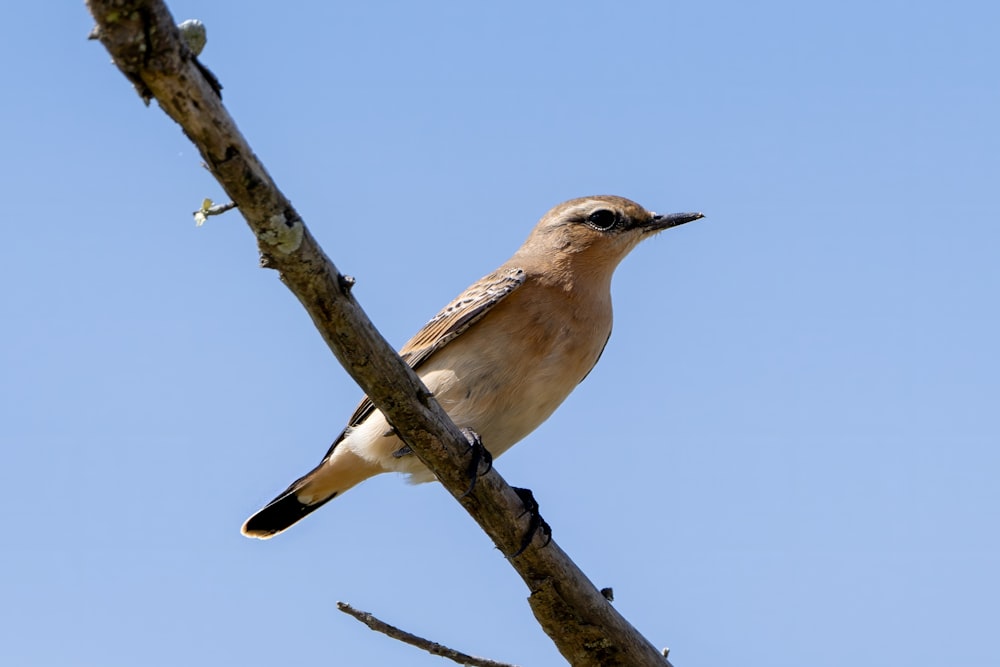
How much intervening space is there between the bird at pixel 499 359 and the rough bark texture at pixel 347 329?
1.42m

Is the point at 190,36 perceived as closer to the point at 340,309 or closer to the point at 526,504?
the point at 340,309

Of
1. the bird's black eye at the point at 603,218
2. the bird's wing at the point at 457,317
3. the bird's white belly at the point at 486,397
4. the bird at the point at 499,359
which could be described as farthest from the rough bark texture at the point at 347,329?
the bird's black eye at the point at 603,218

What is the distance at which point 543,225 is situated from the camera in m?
11.9

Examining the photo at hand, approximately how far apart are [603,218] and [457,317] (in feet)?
7.59

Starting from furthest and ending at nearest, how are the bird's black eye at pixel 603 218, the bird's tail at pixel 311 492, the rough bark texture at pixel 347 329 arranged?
the bird's black eye at pixel 603 218, the bird's tail at pixel 311 492, the rough bark texture at pixel 347 329

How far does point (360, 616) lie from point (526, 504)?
4.74ft

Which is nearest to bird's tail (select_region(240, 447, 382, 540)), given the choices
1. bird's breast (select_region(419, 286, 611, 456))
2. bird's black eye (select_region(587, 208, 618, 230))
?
bird's breast (select_region(419, 286, 611, 456))

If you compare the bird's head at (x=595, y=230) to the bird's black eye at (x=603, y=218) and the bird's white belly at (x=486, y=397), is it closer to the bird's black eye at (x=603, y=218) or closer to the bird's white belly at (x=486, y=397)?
the bird's black eye at (x=603, y=218)

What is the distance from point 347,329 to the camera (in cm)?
616

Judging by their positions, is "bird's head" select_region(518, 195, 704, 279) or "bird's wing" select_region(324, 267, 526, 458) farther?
"bird's head" select_region(518, 195, 704, 279)

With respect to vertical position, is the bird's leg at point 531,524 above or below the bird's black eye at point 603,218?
below

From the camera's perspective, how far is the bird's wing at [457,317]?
32.6 feet

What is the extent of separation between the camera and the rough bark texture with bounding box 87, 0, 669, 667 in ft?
15.7

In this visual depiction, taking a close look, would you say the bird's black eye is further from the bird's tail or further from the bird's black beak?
the bird's tail
